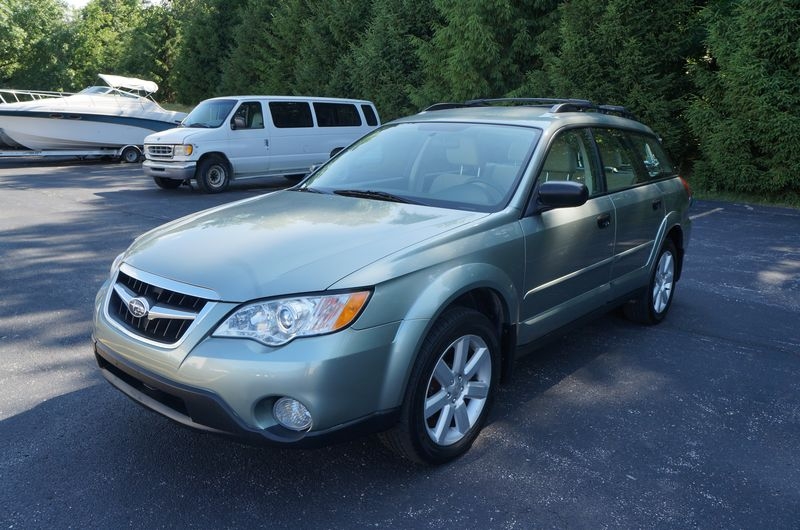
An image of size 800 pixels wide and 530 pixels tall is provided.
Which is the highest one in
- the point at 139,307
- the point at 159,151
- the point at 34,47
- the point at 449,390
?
the point at 34,47

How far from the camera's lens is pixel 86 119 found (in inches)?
714

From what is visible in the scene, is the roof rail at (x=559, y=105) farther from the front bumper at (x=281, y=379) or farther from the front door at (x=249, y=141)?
the front door at (x=249, y=141)

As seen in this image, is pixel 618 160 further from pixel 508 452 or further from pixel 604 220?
pixel 508 452

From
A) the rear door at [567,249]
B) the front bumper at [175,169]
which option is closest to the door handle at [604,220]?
the rear door at [567,249]

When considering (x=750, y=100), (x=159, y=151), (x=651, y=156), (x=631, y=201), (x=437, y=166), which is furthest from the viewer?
(x=159, y=151)

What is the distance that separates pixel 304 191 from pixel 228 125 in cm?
986

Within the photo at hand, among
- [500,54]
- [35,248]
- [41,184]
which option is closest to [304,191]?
[35,248]

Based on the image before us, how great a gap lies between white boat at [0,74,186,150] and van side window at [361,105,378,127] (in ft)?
21.4

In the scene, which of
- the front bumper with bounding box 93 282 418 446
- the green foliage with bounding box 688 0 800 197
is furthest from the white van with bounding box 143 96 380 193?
the front bumper with bounding box 93 282 418 446

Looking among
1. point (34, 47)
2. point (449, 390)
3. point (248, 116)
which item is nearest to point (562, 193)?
point (449, 390)

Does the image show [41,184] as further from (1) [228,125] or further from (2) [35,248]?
Answer: (2) [35,248]

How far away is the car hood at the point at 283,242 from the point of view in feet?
9.55

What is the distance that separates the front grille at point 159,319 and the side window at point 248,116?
36.2ft

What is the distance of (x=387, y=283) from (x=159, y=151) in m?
11.6
